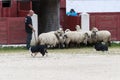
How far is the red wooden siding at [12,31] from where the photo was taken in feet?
96.5

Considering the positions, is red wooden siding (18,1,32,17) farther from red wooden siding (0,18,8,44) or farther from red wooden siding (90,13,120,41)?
red wooden siding (0,18,8,44)

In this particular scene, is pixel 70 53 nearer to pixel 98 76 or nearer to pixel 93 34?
pixel 93 34

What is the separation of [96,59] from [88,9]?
19583 mm

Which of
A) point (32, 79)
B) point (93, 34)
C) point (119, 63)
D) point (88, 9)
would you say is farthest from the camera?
point (88, 9)

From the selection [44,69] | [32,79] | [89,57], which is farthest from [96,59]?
[32,79]

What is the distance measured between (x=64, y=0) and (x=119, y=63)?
2224 cm

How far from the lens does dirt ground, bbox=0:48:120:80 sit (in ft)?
54.2

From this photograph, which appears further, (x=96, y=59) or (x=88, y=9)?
(x=88, y=9)

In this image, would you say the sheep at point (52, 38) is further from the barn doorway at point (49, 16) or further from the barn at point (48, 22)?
the barn doorway at point (49, 16)

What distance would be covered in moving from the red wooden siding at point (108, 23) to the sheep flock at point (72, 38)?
1.66 meters

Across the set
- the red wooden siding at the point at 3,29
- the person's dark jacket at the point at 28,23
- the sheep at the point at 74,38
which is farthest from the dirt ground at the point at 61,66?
the red wooden siding at the point at 3,29

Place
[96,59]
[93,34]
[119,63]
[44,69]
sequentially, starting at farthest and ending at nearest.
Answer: [93,34] < [96,59] < [119,63] < [44,69]

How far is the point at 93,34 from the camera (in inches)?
1140

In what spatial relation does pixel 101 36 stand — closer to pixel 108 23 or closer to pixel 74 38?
pixel 74 38
